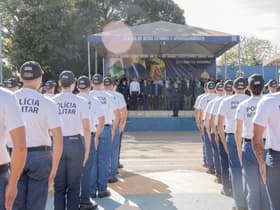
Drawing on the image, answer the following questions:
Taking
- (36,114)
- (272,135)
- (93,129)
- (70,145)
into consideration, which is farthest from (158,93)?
(272,135)

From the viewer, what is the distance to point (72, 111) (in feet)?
18.3

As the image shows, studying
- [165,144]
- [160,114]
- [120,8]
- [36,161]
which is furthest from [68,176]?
[120,8]

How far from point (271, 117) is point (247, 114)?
1.45 metres

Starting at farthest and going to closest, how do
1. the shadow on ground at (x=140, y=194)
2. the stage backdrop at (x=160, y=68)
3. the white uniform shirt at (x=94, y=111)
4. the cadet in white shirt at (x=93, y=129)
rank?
the stage backdrop at (x=160, y=68) < the shadow on ground at (x=140, y=194) < the white uniform shirt at (x=94, y=111) < the cadet in white shirt at (x=93, y=129)

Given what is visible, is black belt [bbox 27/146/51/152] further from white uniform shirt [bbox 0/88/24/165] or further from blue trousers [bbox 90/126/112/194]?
blue trousers [bbox 90/126/112/194]

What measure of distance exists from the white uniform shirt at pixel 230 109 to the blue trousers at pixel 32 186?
10.6 feet

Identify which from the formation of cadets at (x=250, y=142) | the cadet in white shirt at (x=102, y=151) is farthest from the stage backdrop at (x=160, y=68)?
the cadet in white shirt at (x=102, y=151)

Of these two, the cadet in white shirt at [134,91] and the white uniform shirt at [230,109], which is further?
the cadet in white shirt at [134,91]

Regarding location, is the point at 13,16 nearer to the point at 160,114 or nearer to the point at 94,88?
the point at 160,114

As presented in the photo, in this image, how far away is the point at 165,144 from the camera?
14992 mm

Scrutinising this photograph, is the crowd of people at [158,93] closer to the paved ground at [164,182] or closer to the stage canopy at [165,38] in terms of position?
the stage canopy at [165,38]

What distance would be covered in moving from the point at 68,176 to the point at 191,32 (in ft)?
53.4

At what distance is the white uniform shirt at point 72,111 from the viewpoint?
18.1 ft

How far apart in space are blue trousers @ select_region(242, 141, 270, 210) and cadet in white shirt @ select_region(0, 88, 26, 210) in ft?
10.1
